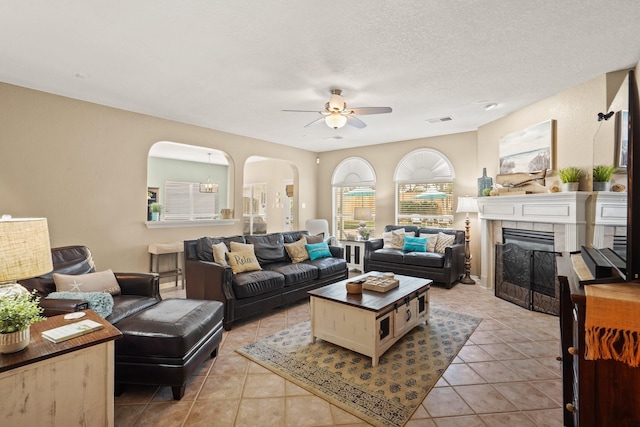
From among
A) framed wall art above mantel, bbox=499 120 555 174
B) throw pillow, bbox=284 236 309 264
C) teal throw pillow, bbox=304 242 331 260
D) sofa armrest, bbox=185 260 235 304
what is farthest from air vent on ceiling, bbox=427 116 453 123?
sofa armrest, bbox=185 260 235 304

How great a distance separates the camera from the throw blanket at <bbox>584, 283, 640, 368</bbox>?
1.18m

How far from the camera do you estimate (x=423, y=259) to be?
508 centimetres

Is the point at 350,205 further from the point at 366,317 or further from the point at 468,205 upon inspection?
the point at 366,317

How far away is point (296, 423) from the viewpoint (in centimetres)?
187

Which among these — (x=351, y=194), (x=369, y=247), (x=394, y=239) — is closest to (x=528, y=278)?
(x=394, y=239)

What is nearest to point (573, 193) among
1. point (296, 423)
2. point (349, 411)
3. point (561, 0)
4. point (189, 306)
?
point (561, 0)

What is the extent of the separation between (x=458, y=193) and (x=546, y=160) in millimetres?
1838

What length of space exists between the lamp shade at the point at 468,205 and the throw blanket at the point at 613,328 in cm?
425

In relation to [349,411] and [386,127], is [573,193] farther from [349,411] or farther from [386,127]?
[349,411]

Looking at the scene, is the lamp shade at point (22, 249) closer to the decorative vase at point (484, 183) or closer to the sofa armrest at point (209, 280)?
the sofa armrest at point (209, 280)

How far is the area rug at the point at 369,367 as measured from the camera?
2.05 metres

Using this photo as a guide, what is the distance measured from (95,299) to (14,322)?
1.00 metres

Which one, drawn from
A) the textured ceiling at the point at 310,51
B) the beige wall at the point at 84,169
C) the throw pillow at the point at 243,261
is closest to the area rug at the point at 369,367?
the throw pillow at the point at 243,261

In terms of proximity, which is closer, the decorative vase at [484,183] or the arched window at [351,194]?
the decorative vase at [484,183]
